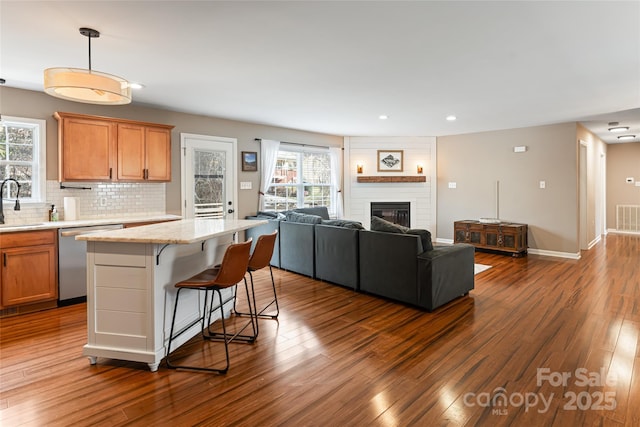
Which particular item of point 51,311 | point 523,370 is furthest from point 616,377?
point 51,311

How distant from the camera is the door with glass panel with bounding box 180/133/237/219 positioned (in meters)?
5.59

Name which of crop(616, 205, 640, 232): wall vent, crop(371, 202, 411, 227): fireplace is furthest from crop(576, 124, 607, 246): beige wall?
crop(371, 202, 411, 227): fireplace

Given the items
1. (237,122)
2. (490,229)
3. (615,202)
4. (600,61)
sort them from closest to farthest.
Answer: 1. (600,61)
2. (237,122)
3. (490,229)
4. (615,202)

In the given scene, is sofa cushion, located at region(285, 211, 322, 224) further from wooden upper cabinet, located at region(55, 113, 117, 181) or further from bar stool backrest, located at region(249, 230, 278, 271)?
wooden upper cabinet, located at region(55, 113, 117, 181)

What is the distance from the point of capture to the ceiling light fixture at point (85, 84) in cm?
238

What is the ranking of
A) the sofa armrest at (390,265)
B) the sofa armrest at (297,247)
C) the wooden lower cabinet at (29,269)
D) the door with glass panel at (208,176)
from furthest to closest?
the door with glass panel at (208,176) → the sofa armrest at (297,247) → the sofa armrest at (390,265) → the wooden lower cabinet at (29,269)

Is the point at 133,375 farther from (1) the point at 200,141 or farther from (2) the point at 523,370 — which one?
(1) the point at 200,141

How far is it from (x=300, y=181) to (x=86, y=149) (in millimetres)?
3970

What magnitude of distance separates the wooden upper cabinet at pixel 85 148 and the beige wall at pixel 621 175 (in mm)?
11894

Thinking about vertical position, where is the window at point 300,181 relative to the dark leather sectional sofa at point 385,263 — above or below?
above

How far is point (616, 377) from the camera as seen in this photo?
2379 millimetres

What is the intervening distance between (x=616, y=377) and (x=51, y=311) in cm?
516

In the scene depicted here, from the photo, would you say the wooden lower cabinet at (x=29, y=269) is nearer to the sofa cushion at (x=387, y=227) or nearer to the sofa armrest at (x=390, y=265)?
the sofa armrest at (x=390, y=265)

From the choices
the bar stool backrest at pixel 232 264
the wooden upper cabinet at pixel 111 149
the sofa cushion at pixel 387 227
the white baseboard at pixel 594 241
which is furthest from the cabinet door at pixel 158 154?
the white baseboard at pixel 594 241
